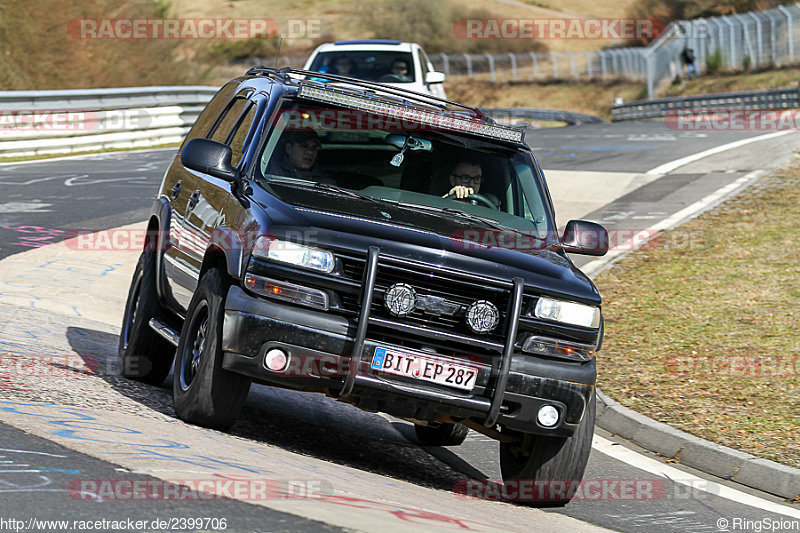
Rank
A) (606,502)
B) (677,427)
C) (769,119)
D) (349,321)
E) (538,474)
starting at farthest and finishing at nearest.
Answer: (769,119)
(677,427)
(606,502)
(538,474)
(349,321)

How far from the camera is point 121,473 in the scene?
4906 millimetres

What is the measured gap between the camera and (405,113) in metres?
7.16

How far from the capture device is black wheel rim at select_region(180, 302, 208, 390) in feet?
20.7

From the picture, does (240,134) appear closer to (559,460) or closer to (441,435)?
(441,435)

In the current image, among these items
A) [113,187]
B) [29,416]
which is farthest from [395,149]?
[113,187]

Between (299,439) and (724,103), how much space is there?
33503 mm

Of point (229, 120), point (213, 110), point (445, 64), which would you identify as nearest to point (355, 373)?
point (229, 120)

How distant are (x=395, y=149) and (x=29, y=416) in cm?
272

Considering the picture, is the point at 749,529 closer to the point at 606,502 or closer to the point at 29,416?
the point at 606,502

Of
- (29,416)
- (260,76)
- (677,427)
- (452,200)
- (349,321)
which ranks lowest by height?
(677,427)

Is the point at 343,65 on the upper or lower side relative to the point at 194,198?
upper

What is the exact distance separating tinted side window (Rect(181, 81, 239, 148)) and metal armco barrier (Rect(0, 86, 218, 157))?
14056mm

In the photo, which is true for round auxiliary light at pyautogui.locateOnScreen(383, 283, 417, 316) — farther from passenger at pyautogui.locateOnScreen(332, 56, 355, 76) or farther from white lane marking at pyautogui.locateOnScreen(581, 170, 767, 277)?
passenger at pyautogui.locateOnScreen(332, 56, 355, 76)

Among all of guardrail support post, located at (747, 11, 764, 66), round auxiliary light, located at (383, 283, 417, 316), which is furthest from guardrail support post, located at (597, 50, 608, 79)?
round auxiliary light, located at (383, 283, 417, 316)
